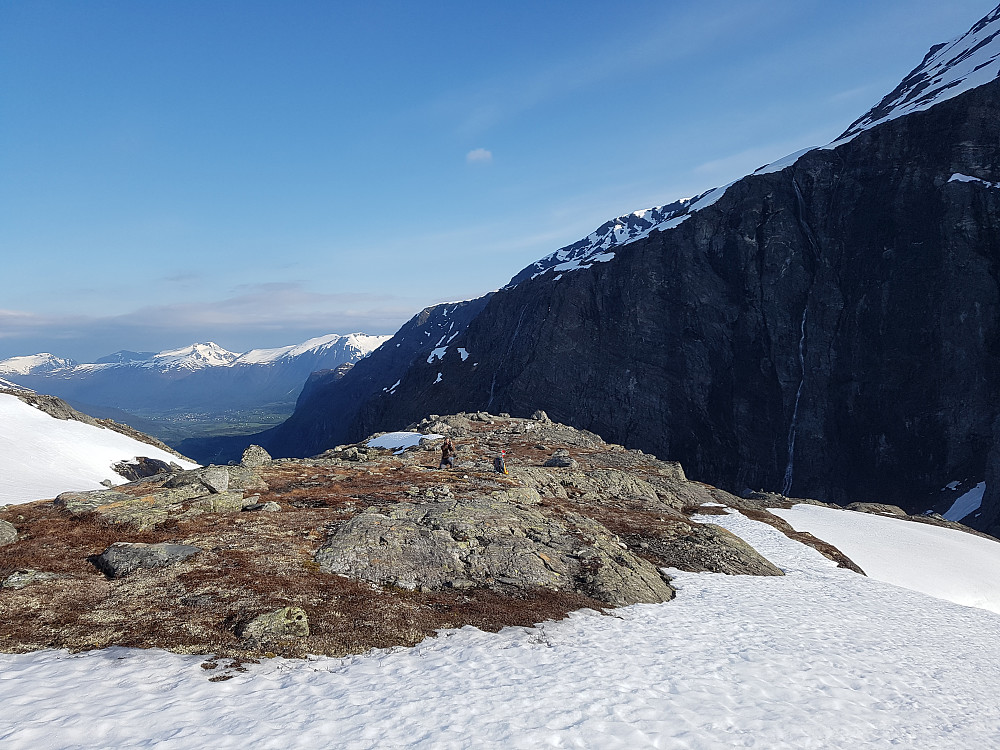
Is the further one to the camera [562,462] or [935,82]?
[935,82]

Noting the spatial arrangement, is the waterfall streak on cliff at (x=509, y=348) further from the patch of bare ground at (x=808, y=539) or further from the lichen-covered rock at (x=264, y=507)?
the lichen-covered rock at (x=264, y=507)

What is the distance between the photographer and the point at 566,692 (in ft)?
39.0

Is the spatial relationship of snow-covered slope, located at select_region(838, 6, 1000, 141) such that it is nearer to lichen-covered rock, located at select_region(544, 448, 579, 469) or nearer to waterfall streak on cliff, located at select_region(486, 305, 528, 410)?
waterfall streak on cliff, located at select_region(486, 305, 528, 410)

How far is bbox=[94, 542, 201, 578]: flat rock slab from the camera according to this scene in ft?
49.0

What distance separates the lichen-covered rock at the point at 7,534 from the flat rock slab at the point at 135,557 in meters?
3.62

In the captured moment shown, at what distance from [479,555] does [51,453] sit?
43140mm

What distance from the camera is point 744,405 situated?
122750mm

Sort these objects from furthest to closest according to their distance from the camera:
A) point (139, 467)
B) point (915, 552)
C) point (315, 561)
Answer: point (139, 467) → point (915, 552) → point (315, 561)

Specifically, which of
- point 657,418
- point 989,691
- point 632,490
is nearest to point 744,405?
point 657,418

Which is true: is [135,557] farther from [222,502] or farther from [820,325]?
[820,325]

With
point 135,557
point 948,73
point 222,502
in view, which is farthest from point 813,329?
point 135,557

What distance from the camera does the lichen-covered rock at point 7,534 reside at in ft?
53.5

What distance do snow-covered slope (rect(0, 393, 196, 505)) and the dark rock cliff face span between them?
4140 inches

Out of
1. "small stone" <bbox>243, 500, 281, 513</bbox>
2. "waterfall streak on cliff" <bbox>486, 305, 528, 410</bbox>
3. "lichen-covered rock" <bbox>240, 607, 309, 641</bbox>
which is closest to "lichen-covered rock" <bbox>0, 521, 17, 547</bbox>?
"small stone" <bbox>243, 500, 281, 513</bbox>
